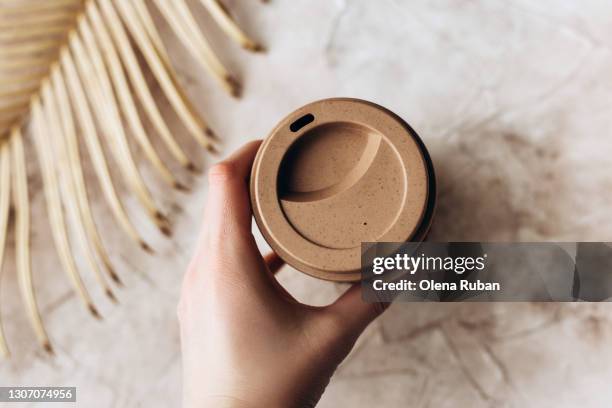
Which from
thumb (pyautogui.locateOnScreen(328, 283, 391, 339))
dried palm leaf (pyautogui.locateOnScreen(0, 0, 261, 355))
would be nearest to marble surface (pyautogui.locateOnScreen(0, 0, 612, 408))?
dried palm leaf (pyautogui.locateOnScreen(0, 0, 261, 355))

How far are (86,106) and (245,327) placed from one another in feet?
1.16

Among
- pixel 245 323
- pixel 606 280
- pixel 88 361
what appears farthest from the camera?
pixel 88 361

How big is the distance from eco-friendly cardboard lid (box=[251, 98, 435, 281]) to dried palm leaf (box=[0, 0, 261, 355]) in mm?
219

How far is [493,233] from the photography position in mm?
631

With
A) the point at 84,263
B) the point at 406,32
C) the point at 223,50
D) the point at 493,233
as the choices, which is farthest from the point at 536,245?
the point at 84,263

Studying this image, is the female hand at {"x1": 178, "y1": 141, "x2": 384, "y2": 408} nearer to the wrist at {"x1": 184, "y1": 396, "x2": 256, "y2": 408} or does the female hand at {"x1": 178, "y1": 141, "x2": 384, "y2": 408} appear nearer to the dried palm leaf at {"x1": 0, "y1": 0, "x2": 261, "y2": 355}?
the wrist at {"x1": 184, "y1": 396, "x2": 256, "y2": 408}

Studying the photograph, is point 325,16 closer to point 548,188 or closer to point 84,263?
point 548,188

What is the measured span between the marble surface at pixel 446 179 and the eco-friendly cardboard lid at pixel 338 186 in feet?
0.66

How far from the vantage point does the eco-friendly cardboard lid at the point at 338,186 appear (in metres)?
0.45

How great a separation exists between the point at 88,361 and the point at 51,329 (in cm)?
6

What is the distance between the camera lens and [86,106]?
2.19 ft

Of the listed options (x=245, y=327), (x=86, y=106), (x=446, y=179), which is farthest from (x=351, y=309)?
(x=86, y=106)

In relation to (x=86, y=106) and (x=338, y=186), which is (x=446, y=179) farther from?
(x=86, y=106)

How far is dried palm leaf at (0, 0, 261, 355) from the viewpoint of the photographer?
646 millimetres
